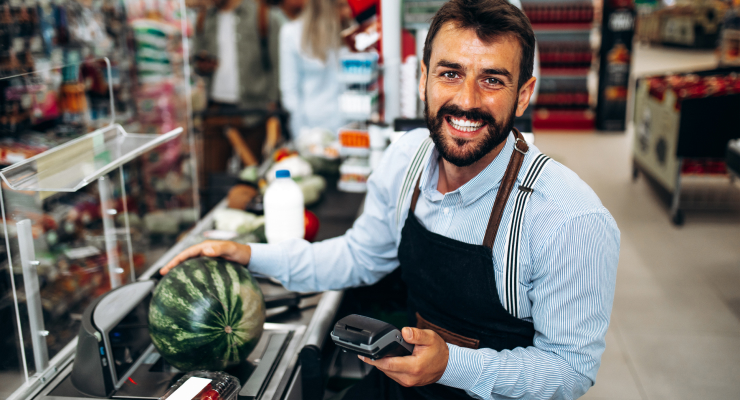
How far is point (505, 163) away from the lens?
4.88 ft

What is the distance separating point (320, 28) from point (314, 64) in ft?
0.92

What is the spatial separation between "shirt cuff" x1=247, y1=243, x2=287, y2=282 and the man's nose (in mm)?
735

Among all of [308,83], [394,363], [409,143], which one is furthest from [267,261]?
[308,83]

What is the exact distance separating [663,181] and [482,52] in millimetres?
4692

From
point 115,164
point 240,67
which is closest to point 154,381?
point 115,164

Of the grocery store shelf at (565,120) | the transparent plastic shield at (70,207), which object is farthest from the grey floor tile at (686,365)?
the grocery store shelf at (565,120)

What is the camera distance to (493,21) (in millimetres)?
1315

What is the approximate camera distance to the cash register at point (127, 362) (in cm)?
138

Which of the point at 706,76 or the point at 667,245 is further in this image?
the point at 706,76

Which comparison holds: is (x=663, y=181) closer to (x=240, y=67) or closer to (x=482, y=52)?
(x=240, y=67)

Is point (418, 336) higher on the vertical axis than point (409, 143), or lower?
lower

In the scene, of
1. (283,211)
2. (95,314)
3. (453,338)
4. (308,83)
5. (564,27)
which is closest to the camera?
(95,314)

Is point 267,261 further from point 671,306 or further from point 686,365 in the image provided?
point 671,306

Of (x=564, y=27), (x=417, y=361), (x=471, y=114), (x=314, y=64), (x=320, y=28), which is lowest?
(x=417, y=361)
